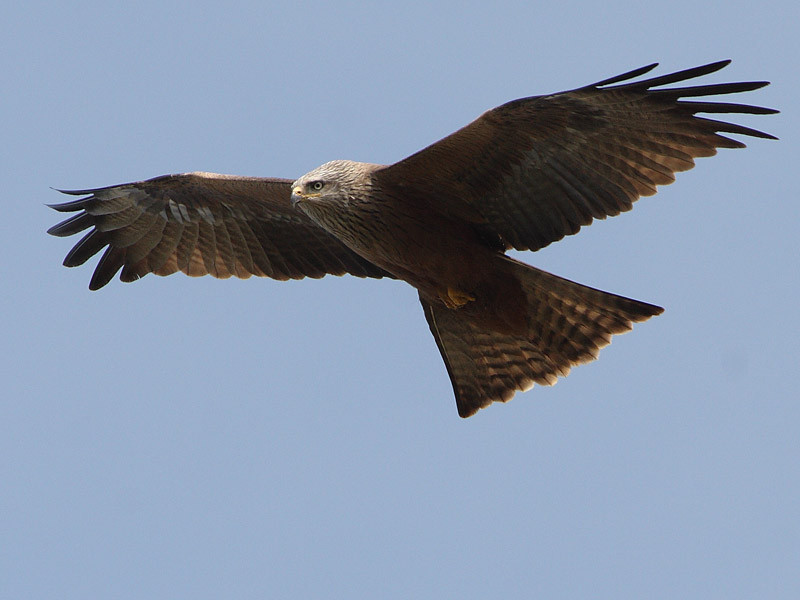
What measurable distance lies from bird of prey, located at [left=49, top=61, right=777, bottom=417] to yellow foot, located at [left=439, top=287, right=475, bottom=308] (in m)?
0.01

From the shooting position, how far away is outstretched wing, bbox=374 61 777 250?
7.93 metres

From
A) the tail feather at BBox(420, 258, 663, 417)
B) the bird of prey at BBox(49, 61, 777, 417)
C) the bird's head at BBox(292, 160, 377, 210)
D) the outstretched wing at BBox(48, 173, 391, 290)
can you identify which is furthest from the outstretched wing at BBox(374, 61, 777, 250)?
the outstretched wing at BBox(48, 173, 391, 290)

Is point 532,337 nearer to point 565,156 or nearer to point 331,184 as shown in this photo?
point 565,156

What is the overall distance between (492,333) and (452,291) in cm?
68

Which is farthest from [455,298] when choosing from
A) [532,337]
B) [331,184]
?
[331,184]

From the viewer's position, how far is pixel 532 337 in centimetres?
905

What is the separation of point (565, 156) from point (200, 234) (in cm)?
360

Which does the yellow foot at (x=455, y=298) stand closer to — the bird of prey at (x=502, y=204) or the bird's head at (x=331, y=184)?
the bird of prey at (x=502, y=204)

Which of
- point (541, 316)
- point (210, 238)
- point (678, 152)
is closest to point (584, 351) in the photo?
point (541, 316)

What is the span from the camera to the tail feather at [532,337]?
28.4 ft

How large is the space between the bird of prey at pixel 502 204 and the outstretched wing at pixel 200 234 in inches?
1.0

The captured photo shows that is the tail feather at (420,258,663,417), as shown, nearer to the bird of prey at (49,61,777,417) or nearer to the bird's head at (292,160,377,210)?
the bird of prey at (49,61,777,417)

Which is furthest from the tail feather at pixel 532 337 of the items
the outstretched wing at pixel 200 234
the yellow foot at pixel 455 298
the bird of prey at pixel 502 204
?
the outstretched wing at pixel 200 234

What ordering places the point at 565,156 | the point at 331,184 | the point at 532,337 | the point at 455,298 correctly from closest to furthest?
the point at 565,156
the point at 331,184
the point at 455,298
the point at 532,337
